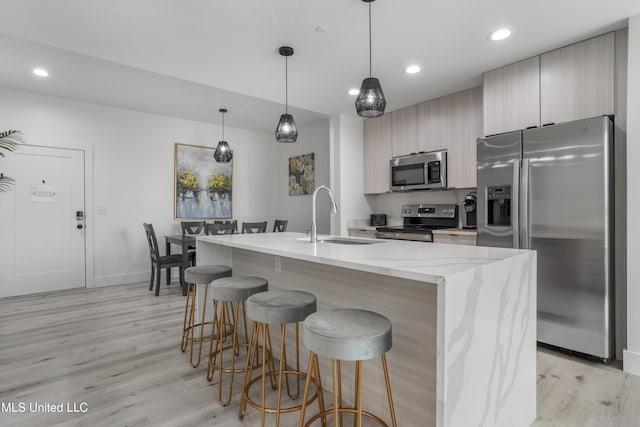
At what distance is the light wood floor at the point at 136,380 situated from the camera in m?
1.84

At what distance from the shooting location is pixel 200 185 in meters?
5.90

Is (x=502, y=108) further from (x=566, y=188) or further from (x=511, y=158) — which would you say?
(x=566, y=188)

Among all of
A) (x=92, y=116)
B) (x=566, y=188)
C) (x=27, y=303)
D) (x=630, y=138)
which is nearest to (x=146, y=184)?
(x=92, y=116)

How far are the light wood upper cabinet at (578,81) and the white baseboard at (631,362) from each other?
1.74 meters

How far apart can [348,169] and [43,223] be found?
4.17 metres

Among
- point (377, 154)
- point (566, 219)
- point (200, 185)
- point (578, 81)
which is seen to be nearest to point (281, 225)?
point (200, 185)

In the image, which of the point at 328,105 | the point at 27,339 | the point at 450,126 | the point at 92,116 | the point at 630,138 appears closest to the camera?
the point at 630,138

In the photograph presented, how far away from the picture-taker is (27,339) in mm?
2945

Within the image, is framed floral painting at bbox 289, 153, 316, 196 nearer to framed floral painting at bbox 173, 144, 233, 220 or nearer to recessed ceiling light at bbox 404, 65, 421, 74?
framed floral painting at bbox 173, 144, 233, 220

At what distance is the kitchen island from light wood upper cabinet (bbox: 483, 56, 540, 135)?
187 cm

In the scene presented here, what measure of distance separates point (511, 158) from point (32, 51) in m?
4.52

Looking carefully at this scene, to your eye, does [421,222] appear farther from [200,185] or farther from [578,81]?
[200,185]

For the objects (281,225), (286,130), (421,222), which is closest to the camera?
(286,130)

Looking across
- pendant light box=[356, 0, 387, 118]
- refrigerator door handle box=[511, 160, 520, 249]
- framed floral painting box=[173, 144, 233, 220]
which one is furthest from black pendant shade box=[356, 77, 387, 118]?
framed floral painting box=[173, 144, 233, 220]
